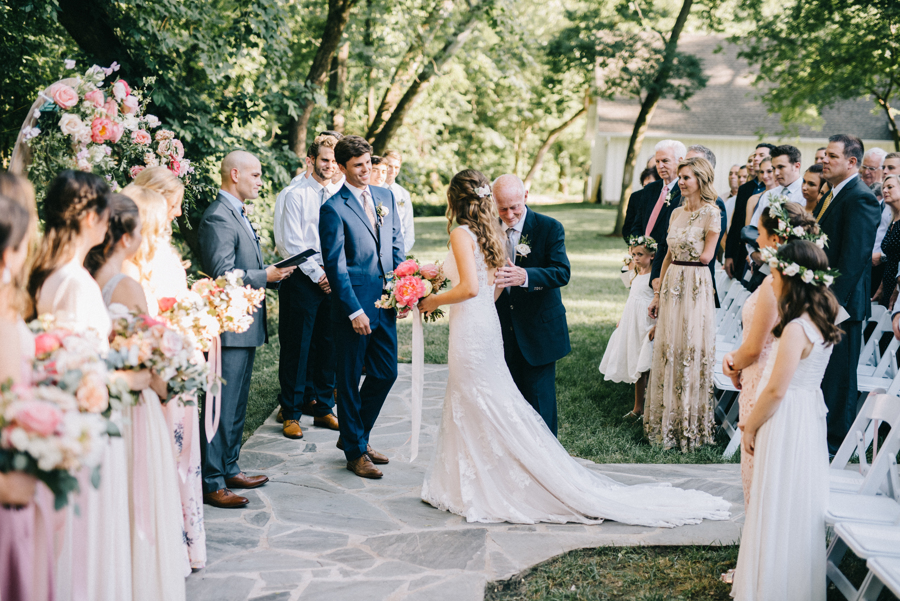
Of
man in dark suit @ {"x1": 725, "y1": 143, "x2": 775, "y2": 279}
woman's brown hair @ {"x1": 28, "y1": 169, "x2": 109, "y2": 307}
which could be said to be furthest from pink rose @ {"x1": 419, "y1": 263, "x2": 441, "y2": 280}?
man in dark suit @ {"x1": 725, "y1": 143, "x2": 775, "y2": 279}

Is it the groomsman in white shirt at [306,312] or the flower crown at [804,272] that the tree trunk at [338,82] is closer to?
the groomsman in white shirt at [306,312]

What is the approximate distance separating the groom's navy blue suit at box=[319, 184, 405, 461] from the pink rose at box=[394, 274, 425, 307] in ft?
1.77

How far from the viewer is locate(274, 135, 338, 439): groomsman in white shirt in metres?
6.47

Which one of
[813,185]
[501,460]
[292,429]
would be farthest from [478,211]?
[813,185]

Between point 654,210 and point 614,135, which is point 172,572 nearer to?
point 654,210

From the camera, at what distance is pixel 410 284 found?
4.77m

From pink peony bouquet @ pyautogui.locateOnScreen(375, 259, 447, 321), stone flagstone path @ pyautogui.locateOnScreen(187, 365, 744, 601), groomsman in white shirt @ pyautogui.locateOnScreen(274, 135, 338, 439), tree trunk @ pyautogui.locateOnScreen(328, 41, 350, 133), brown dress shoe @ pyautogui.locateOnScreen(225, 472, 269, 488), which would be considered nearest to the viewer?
stone flagstone path @ pyautogui.locateOnScreen(187, 365, 744, 601)

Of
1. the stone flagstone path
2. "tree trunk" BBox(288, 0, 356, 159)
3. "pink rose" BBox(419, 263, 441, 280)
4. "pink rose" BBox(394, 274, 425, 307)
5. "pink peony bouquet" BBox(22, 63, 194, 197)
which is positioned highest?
"tree trunk" BBox(288, 0, 356, 159)

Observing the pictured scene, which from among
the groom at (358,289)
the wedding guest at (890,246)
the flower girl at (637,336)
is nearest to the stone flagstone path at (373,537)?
the groom at (358,289)

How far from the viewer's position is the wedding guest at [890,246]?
6645 millimetres

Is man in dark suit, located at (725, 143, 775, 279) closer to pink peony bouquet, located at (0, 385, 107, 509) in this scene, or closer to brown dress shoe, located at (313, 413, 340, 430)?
brown dress shoe, located at (313, 413, 340, 430)

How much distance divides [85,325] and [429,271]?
7.94 feet

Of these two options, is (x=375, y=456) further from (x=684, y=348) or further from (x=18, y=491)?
(x=18, y=491)

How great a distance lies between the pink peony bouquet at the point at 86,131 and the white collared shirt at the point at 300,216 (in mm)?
2101
